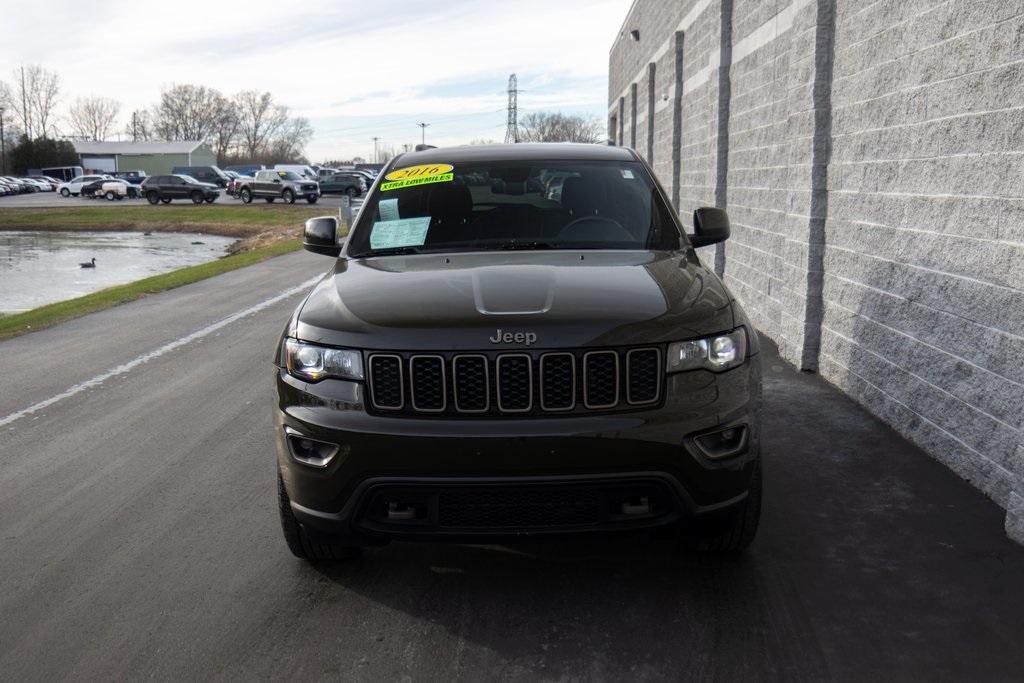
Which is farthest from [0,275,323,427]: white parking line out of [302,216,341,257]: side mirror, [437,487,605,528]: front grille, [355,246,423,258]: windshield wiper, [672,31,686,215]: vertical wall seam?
[672,31,686,215]: vertical wall seam

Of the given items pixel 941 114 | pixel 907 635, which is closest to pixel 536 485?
pixel 907 635

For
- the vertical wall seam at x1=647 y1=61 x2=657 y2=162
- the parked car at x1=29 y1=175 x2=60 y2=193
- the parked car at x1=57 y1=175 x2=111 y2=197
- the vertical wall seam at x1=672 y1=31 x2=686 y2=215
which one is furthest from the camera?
the parked car at x1=29 y1=175 x2=60 y2=193

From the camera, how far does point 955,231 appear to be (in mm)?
5578

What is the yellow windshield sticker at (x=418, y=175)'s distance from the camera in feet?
17.9

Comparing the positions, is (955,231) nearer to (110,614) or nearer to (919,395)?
(919,395)

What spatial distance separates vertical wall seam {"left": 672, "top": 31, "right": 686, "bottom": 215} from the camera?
18.4 m

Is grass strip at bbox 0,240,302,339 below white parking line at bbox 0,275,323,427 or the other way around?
below

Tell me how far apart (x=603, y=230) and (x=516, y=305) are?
54.9 inches

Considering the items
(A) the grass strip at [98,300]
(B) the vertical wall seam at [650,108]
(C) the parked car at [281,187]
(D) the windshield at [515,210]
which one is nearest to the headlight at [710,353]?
(D) the windshield at [515,210]

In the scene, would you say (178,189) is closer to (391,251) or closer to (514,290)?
(391,251)

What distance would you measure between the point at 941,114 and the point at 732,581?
10.7 feet

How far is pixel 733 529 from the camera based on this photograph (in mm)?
4105

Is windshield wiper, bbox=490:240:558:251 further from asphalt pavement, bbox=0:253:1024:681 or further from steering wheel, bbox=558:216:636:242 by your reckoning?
asphalt pavement, bbox=0:253:1024:681

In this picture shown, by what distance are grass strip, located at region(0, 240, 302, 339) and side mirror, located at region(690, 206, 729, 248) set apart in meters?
9.03
